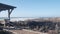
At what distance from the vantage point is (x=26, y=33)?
14656mm

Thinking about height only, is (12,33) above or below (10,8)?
below

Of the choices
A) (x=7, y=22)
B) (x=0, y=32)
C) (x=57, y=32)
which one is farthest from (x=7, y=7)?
(x=57, y=32)

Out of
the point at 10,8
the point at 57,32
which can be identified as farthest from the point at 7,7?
the point at 57,32

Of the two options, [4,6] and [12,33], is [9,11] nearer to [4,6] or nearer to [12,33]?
[4,6]

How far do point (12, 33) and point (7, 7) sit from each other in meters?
6.84

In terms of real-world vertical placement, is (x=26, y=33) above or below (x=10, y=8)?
below

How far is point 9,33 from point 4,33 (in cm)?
44

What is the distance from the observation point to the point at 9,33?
1456cm

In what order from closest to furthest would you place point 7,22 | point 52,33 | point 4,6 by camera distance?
1. point 52,33
2. point 4,6
3. point 7,22

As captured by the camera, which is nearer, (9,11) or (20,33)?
(20,33)

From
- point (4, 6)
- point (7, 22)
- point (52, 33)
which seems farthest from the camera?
point (7, 22)

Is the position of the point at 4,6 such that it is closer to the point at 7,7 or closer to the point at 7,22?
the point at 7,7

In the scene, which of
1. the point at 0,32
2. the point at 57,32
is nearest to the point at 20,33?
the point at 0,32

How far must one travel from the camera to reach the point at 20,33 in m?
14.4
